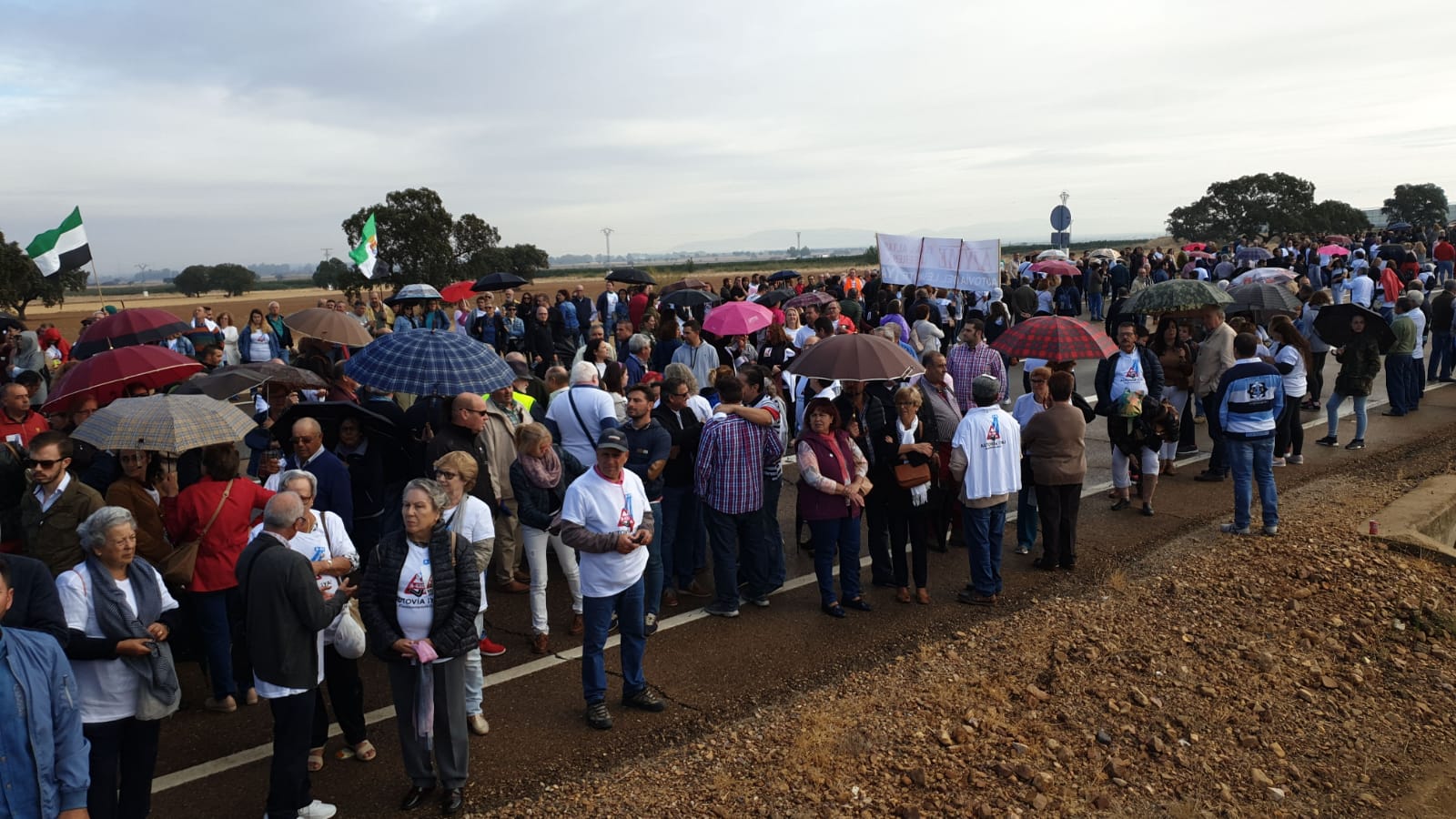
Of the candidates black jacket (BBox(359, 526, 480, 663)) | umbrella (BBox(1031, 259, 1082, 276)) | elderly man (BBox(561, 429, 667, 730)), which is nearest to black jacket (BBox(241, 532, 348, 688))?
black jacket (BBox(359, 526, 480, 663))

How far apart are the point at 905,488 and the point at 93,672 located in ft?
16.1

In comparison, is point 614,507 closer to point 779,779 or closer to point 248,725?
point 779,779

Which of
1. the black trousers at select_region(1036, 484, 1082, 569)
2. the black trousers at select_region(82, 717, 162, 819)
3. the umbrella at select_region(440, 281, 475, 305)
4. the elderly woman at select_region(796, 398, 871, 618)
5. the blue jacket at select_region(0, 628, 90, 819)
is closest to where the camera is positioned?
the blue jacket at select_region(0, 628, 90, 819)

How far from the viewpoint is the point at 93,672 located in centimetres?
389

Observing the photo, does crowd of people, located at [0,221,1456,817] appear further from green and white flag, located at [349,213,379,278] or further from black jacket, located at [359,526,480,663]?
green and white flag, located at [349,213,379,278]

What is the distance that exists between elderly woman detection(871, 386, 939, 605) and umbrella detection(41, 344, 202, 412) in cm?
582

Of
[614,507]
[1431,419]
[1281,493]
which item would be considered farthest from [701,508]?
[1431,419]

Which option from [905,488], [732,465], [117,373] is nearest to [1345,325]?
[905,488]

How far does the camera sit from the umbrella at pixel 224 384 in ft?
24.5

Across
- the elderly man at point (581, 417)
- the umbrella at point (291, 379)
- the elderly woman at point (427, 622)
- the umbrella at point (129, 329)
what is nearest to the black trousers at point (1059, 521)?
the elderly man at point (581, 417)

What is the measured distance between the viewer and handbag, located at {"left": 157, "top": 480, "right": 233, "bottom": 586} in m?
5.15

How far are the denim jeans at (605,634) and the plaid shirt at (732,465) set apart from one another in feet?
4.42

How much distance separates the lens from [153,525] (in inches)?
208

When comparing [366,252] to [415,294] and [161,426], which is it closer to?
[415,294]
